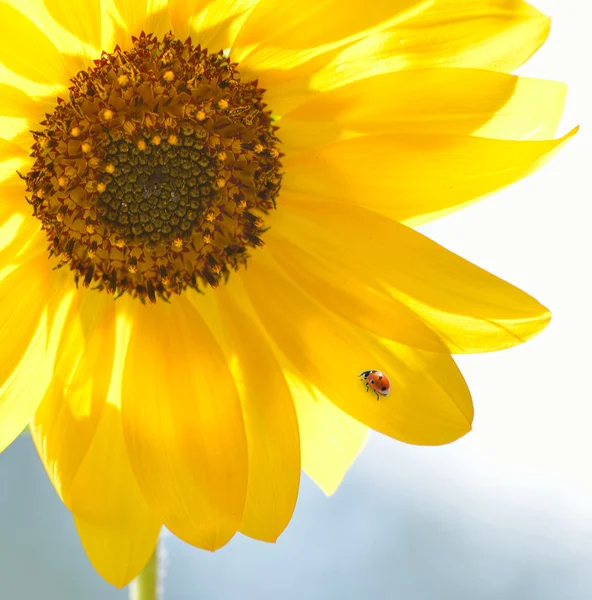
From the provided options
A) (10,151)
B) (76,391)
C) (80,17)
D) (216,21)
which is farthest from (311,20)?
(76,391)

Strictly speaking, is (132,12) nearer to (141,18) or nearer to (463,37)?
(141,18)

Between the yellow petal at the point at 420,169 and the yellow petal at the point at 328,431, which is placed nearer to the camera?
the yellow petal at the point at 420,169

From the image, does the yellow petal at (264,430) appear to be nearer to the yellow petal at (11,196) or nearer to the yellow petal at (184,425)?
the yellow petal at (184,425)

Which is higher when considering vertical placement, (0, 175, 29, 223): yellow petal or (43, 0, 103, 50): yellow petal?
(43, 0, 103, 50): yellow petal

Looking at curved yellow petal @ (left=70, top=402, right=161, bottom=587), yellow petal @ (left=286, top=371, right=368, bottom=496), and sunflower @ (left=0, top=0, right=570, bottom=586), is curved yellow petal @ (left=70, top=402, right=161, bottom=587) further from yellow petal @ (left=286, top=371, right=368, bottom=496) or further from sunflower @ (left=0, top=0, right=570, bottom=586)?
yellow petal @ (left=286, top=371, right=368, bottom=496)

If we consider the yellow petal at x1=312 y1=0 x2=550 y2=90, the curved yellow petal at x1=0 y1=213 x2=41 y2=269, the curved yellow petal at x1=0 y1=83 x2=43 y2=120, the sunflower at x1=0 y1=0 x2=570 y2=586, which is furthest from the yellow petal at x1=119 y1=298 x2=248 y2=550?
the yellow petal at x1=312 y1=0 x2=550 y2=90

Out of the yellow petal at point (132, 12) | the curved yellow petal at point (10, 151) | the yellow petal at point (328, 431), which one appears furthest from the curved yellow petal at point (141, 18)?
the yellow petal at point (328, 431)
